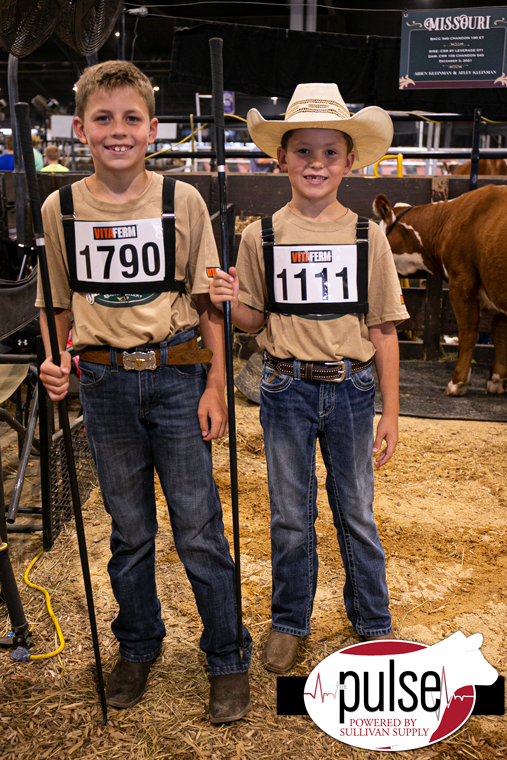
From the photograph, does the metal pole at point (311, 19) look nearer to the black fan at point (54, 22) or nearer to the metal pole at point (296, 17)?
the metal pole at point (296, 17)

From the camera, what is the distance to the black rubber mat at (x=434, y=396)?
180 inches

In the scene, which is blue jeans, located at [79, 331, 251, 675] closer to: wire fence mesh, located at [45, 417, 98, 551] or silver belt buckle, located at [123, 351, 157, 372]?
silver belt buckle, located at [123, 351, 157, 372]

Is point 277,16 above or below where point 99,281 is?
above

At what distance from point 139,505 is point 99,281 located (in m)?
0.64

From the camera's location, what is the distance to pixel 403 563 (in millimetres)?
2713

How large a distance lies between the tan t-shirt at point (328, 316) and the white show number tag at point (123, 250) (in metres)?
0.35

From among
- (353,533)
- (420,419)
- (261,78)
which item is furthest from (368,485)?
(261,78)

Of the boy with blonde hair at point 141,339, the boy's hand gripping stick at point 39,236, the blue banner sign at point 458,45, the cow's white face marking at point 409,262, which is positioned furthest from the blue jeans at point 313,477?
the blue banner sign at point 458,45

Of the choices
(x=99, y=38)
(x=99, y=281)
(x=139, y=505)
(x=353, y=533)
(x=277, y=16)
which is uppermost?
(x=277, y=16)

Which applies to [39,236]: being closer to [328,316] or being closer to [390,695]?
[328,316]

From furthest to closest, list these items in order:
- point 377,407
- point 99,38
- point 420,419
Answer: point 377,407 → point 420,419 → point 99,38

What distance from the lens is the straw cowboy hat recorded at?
1.78 m

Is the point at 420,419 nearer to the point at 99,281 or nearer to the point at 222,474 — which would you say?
the point at 222,474

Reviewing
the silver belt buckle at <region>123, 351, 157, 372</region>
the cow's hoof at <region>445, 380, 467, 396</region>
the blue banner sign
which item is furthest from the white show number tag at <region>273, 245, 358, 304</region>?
the blue banner sign
